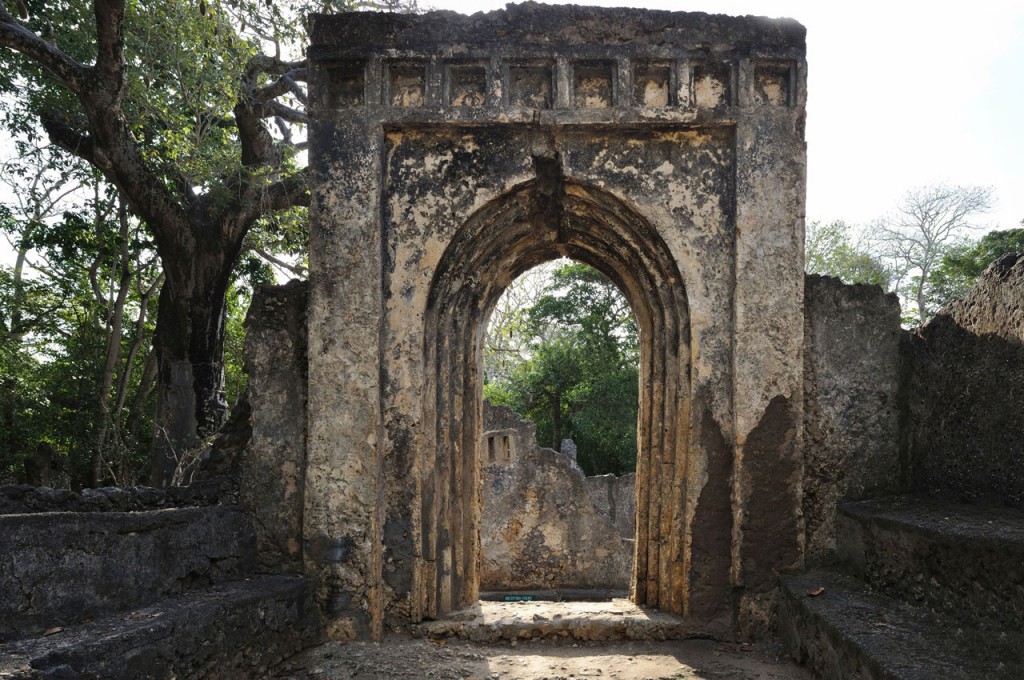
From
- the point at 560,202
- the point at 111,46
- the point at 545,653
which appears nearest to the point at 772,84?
the point at 560,202

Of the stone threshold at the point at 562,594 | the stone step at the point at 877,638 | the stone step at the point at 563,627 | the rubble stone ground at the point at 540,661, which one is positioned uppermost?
the stone step at the point at 877,638

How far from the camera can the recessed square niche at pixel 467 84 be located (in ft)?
14.7

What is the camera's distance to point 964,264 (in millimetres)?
17531

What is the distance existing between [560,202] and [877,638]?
3.02m

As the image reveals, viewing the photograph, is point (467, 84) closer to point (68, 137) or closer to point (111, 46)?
point (111, 46)

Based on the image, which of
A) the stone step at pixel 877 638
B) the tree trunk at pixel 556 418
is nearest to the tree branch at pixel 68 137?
the stone step at pixel 877 638

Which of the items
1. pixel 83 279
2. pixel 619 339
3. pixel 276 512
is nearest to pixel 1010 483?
pixel 276 512

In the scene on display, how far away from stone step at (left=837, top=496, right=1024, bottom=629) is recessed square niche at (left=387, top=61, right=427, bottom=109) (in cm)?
370

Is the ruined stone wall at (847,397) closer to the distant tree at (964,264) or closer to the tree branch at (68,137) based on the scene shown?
the tree branch at (68,137)

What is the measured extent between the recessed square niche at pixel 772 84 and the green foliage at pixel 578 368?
16873 millimetres

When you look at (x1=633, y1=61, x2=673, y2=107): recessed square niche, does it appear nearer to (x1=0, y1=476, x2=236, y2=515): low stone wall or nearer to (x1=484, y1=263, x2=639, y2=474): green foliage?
(x1=0, y1=476, x2=236, y2=515): low stone wall

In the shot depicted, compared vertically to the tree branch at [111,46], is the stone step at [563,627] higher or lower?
lower

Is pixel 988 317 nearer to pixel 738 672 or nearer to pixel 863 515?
pixel 863 515

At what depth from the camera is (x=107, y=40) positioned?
22.5 ft
